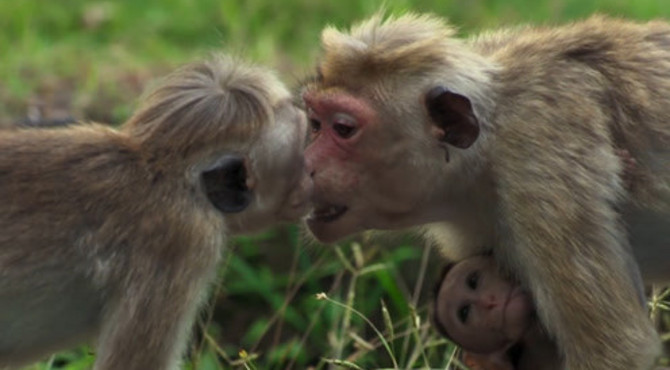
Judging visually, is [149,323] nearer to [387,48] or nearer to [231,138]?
[231,138]

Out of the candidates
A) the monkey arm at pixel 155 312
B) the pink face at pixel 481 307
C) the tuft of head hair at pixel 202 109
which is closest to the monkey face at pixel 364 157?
the tuft of head hair at pixel 202 109

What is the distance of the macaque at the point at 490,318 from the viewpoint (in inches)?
295

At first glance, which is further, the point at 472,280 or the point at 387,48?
the point at 472,280

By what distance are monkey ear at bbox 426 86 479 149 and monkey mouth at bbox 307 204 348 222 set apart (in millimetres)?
452

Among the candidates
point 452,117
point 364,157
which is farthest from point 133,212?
point 452,117

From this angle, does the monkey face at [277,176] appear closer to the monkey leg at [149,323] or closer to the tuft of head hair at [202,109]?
the tuft of head hair at [202,109]

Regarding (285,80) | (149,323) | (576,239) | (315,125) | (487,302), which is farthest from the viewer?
(285,80)

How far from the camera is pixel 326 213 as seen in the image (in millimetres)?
7316

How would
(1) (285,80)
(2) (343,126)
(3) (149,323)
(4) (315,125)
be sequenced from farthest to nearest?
(1) (285,80), (4) (315,125), (2) (343,126), (3) (149,323)

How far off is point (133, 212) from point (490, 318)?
59.0 inches

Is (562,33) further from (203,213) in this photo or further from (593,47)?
(203,213)

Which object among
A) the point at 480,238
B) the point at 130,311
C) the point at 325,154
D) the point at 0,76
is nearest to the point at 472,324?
the point at 480,238

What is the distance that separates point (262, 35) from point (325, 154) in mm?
5346

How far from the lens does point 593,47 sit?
7.35 metres
